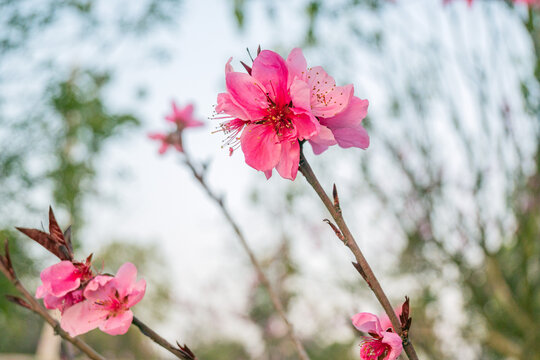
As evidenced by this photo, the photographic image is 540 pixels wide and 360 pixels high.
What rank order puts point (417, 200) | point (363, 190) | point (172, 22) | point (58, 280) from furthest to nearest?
Answer: point (172, 22) → point (363, 190) → point (417, 200) → point (58, 280)

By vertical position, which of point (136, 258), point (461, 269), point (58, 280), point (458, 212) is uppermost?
point (136, 258)

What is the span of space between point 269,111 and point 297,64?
0.28ft

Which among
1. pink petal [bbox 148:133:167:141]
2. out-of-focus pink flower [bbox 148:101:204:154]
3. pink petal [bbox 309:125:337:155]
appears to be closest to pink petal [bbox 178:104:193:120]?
out-of-focus pink flower [bbox 148:101:204:154]

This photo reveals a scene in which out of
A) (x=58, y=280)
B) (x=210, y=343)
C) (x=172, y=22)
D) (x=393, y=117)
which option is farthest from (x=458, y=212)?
(x=210, y=343)

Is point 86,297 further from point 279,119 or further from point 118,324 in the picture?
point 279,119

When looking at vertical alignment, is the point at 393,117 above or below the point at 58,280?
above

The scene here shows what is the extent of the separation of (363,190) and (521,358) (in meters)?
1.56

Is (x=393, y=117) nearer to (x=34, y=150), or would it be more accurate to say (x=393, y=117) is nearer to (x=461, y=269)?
(x=461, y=269)

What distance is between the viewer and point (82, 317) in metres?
0.72

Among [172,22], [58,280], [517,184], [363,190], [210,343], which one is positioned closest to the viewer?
[58,280]

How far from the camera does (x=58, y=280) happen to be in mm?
694

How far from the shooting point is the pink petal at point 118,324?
2.32 ft

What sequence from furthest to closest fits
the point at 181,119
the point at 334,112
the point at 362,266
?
the point at 181,119 < the point at 334,112 < the point at 362,266

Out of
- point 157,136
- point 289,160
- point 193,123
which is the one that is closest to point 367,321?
point 289,160
